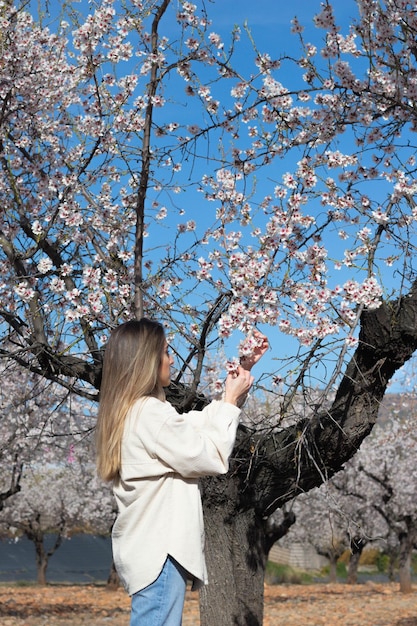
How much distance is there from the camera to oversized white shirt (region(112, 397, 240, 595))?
2398mm

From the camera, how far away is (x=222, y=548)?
491 centimetres

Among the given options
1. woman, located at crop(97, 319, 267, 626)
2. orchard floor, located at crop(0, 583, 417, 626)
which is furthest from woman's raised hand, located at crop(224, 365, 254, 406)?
orchard floor, located at crop(0, 583, 417, 626)

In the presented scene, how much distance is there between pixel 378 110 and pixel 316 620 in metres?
9.82

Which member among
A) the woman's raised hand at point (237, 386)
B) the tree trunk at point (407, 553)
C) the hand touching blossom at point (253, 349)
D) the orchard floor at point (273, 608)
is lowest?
the orchard floor at point (273, 608)

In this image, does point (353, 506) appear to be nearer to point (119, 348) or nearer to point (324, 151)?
point (324, 151)

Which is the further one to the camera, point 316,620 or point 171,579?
point 316,620

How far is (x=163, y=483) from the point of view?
2.48 meters

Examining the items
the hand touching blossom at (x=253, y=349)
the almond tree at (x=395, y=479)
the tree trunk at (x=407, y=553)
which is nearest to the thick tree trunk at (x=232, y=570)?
the hand touching blossom at (x=253, y=349)

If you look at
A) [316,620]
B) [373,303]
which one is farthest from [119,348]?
[316,620]

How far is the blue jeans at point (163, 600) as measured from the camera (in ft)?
7.72

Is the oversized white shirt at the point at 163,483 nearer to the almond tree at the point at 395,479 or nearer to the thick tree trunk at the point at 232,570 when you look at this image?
the thick tree trunk at the point at 232,570

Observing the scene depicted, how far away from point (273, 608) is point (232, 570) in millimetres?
10874

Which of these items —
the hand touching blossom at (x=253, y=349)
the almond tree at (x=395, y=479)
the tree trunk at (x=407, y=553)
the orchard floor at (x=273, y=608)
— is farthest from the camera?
the almond tree at (x=395, y=479)

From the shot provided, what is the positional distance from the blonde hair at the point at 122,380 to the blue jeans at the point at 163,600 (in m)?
0.40
